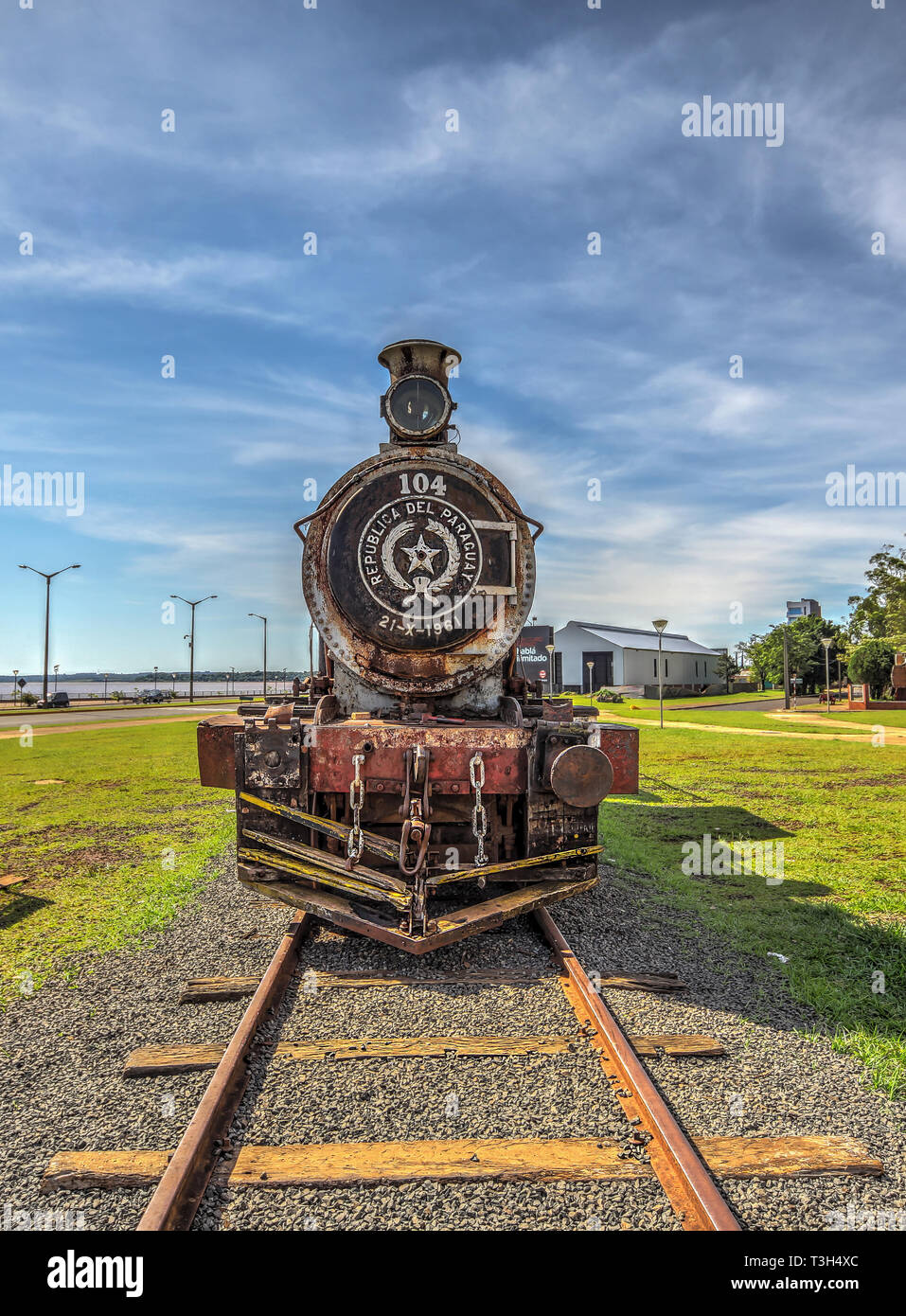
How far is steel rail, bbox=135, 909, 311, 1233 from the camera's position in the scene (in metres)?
2.35

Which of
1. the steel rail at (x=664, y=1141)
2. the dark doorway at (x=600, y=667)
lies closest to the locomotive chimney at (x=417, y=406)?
the steel rail at (x=664, y=1141)

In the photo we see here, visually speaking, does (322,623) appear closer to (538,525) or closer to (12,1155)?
(538,525)

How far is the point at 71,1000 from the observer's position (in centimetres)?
412

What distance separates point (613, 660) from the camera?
52531mm

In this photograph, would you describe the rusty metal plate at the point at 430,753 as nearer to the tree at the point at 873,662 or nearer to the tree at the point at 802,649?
the tree at the point at 873,662

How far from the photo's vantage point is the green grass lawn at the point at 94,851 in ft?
17.1

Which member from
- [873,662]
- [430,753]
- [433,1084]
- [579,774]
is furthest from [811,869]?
[873,662]

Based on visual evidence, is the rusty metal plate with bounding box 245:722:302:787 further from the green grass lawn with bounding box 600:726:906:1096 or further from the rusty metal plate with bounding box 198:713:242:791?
the green grass lawn with bounding box 600:726:906:1096

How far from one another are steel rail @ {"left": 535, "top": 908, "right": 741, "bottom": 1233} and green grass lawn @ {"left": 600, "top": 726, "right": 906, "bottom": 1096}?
1.15m

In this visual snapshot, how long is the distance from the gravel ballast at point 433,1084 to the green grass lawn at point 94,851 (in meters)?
0.66

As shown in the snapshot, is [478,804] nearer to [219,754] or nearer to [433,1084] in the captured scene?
[433,1084]

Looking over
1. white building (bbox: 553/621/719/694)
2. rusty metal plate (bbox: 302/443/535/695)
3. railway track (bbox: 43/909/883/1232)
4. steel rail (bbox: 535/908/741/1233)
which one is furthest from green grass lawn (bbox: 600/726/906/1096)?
white building (bbox: 553/621/719/694)
